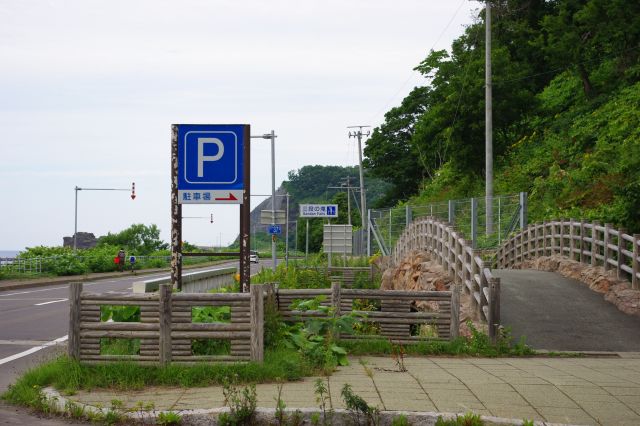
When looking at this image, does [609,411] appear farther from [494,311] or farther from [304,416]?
[494,311]

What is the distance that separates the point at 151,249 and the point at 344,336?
2646 inches

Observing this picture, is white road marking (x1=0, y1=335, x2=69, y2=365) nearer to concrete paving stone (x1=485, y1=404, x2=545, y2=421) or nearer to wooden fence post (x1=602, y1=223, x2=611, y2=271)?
concrete paving stone (x1=485, y1=404, x2=545, y2=421)

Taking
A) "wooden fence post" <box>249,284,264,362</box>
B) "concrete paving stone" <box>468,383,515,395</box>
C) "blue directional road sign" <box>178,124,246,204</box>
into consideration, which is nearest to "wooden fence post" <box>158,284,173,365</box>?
"wooden fence post" <box>249,284,264,362</box>

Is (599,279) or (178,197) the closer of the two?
(178,197)

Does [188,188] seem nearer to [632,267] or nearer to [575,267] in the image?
[632,267]

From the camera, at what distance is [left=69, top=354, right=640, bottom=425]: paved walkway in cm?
730

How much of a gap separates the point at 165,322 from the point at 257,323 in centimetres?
108

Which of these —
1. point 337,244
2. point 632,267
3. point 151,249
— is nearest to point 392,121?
point 151,249

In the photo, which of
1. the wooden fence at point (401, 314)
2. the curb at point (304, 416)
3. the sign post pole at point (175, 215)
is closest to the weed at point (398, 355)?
the wooden fence at point (401, 314)

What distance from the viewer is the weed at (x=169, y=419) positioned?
700 cm

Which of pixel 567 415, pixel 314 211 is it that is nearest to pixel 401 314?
pixel 567 415

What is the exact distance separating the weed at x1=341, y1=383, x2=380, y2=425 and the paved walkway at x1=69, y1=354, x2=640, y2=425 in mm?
395

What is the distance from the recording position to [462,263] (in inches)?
656

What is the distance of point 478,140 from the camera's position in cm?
4281
